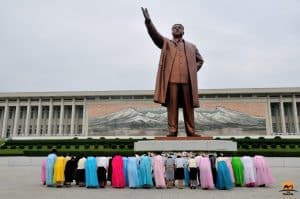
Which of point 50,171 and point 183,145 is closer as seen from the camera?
point 50,171

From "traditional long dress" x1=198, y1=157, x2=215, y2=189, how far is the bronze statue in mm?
1629

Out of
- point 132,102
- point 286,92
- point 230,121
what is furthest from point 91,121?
point 286,92

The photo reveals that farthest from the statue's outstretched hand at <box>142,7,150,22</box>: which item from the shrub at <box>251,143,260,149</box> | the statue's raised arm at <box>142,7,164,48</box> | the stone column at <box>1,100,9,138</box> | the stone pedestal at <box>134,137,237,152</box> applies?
the stone column at <box>1,100,9,138</box>

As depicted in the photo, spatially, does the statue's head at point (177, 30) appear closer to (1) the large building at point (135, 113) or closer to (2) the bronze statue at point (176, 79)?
(2) the bronze statue at point (176, 79)

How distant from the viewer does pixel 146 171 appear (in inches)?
293

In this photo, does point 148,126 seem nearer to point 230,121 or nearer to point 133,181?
point 230,121

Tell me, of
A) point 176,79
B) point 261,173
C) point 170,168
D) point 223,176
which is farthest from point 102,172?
point 261,173

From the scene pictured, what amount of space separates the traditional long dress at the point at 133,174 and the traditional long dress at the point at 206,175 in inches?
58.4

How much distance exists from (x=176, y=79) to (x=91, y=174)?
342cm

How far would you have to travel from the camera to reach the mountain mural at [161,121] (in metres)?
37.6

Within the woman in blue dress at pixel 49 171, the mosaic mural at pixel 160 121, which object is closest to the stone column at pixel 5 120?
the mosaic mural at pixel 160 121

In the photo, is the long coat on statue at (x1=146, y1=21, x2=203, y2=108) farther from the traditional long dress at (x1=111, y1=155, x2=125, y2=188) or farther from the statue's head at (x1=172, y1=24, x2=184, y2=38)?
the traditional long dress at (x1=111, y1=155, x2=125, y2=188)

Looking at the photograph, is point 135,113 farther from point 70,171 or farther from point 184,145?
point 70,171

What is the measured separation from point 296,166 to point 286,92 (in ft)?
95.8
